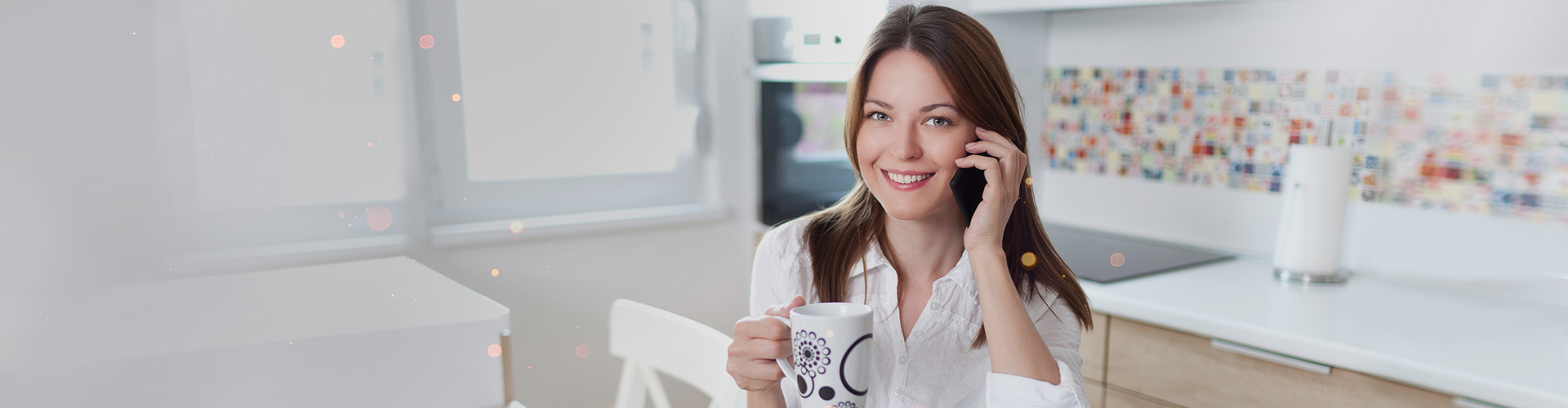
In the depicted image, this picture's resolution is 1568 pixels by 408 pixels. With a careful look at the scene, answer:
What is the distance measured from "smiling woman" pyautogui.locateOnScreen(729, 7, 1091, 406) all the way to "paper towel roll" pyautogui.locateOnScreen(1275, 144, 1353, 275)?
716 millimetres

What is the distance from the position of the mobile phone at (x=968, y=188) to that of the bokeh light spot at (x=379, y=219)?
0.68 metres

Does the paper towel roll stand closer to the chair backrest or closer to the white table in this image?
the chair backrest

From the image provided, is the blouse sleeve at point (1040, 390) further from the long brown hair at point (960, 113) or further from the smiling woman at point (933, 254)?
the long brown hair at point (960, 113)

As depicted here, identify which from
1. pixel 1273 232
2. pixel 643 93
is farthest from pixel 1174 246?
pixel 643 93

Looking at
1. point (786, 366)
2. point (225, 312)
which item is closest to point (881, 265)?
point (786, 366)

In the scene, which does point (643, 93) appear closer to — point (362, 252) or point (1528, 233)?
point (362, 252)

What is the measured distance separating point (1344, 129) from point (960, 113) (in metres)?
1.04

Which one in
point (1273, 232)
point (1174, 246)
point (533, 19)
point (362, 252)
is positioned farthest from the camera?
point (1174, 246)

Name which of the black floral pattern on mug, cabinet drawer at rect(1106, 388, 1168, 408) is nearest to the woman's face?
the black floral pattern on mug

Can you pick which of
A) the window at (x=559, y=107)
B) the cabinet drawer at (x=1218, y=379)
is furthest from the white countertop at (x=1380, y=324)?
the window at (x=559, y=107)

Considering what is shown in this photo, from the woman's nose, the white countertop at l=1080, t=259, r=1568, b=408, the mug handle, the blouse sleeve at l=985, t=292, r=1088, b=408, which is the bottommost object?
the white countertop at l=1080, t=259, r=1568, b=408

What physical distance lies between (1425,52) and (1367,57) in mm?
79

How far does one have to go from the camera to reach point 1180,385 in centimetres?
132

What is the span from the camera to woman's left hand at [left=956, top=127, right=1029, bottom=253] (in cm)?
84
